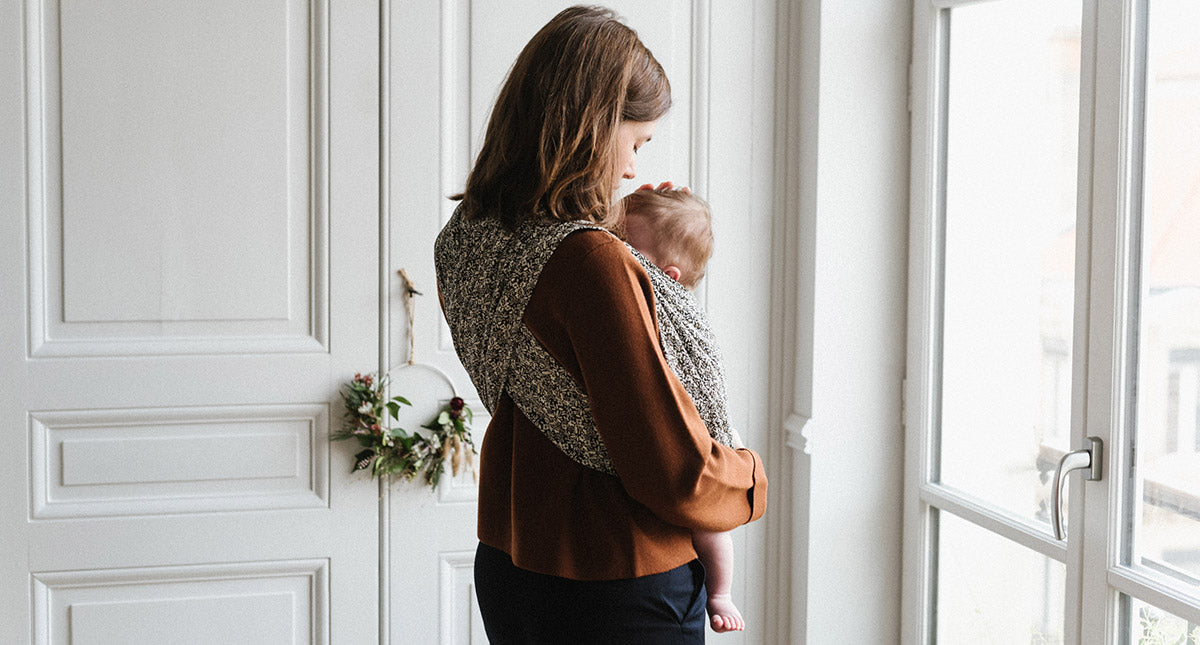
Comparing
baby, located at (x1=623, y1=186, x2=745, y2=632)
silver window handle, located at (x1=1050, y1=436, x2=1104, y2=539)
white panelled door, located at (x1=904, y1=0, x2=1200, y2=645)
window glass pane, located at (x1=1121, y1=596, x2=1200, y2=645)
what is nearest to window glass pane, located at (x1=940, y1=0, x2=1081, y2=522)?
white panelled door, located at (x1=904, y1=0, x2=1200, y2=645)

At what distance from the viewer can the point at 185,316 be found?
6.77 feet

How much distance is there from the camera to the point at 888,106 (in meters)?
2.27

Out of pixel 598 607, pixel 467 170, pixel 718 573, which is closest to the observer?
pixel 598 607

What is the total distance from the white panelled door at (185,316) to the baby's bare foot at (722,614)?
40.2 inches

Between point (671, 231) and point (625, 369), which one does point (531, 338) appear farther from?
point (671, 231)

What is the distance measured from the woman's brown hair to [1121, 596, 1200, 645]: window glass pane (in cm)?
110

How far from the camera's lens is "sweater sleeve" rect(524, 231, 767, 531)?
108cm

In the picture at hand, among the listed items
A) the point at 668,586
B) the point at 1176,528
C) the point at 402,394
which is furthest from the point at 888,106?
the point at 668,586

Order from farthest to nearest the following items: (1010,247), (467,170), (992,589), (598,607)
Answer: (467,170), (992,589), (1010,247), (598,607)

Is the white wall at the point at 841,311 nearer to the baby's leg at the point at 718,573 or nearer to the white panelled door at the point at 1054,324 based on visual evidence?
the white panelled door at the point at 1054,324

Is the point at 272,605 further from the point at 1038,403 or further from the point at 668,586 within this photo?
the point at 1038,403

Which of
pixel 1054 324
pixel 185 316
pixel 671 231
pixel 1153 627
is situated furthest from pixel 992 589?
pixel 185 316

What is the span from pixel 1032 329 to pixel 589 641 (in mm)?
1114

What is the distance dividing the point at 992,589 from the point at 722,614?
95 centimetres
